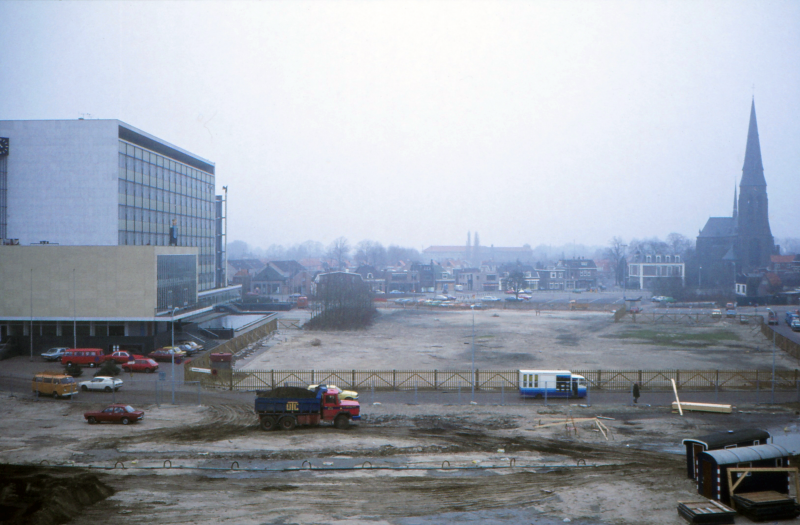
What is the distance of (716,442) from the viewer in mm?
17938

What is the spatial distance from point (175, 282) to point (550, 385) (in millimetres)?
31637

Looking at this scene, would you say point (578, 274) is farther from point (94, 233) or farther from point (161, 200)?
point (94, 233)

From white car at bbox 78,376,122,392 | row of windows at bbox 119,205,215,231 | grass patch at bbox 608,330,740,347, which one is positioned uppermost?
row of windows at bbox 119,205,215,231

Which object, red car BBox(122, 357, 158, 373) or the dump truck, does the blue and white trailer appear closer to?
the dump truck

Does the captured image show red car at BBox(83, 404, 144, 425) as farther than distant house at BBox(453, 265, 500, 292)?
No

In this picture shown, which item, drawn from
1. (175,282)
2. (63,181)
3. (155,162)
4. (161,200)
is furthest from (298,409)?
(161,200)

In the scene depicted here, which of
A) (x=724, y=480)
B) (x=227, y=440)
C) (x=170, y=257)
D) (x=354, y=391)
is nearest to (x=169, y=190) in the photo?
(x=170, y=257)

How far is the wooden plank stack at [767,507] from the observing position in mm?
15555

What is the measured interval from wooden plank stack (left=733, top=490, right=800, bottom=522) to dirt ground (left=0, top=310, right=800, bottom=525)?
157cm

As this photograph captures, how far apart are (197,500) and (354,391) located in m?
16.0

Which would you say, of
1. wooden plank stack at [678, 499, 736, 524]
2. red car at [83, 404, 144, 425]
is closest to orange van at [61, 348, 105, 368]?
red car at [83, 404, 144, 425]

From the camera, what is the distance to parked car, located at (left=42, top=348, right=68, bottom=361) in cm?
4078

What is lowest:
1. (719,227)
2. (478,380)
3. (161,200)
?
(478,380)

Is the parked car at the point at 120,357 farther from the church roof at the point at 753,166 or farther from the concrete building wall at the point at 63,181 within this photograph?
the church roof at the point at 753,166
